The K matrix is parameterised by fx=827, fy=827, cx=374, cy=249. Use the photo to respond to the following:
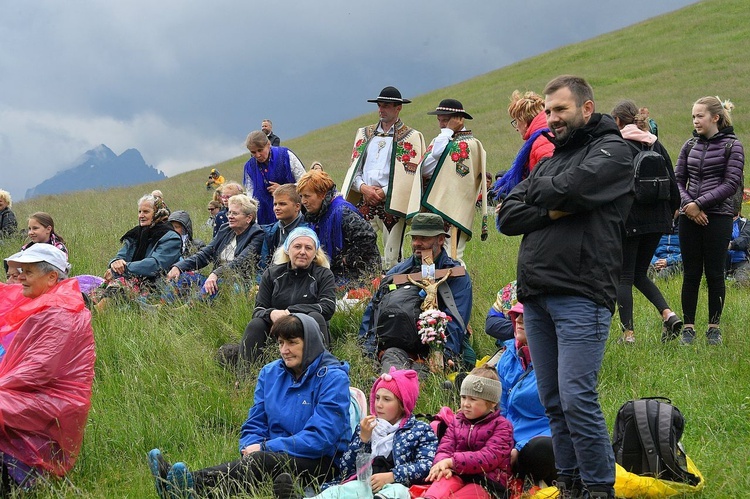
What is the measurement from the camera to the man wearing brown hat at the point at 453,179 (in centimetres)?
789

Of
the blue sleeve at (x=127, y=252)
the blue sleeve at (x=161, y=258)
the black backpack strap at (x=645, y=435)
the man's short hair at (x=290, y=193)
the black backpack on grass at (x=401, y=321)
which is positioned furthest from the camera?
the blue sleeve at (x=127, y=252)

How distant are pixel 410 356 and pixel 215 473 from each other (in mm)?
2146

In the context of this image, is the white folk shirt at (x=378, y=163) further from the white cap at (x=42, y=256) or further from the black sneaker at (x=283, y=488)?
the black sneaker at (x=283, y=488)

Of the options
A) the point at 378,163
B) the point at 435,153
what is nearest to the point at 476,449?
the point at 435,153

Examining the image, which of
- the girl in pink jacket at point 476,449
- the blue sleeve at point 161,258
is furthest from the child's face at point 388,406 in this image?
the blue sleeve at point 161,258

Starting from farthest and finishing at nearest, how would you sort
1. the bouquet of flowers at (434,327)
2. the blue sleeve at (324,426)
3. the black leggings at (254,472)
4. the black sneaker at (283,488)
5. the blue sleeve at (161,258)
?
the blue sleeve at (161,258), the bouquet of flowers at (434,327), the blue sleeve at (324,426), the black leggings at (254,472), the black sneaker at (283,488)

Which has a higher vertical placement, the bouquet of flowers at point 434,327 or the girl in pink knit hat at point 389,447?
the bouquet of flowers at point 434,327

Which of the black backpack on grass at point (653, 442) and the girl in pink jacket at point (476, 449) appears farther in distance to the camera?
the girl in pink jacket at point (476, 449)

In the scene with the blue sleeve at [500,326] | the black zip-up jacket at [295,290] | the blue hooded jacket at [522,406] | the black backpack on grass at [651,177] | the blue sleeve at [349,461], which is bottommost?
the blue sleeve at [349,461]

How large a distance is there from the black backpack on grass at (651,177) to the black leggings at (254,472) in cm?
315

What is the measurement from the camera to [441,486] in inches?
174

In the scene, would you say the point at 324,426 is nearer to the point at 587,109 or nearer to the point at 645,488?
the point at 645,488

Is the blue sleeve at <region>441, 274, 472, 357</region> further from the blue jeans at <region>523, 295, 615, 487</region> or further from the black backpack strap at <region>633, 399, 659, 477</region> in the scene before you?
the blue jeans at <region>523, 295, 615, 487</region>

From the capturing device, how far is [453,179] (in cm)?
793
